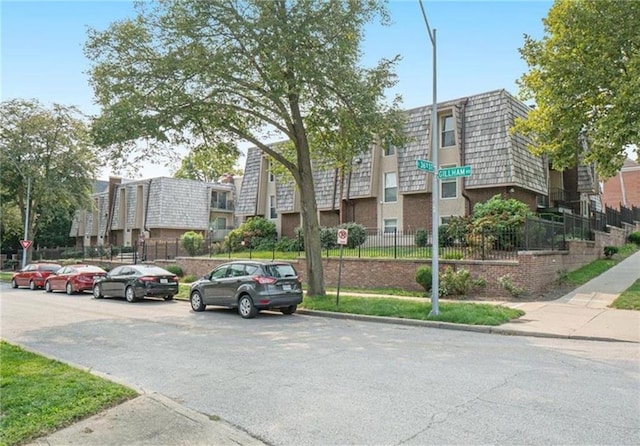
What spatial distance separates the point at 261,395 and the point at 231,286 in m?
8.41

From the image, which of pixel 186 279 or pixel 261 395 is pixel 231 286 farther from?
pixel 186 279

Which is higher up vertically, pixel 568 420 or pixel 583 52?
pixel 583 52

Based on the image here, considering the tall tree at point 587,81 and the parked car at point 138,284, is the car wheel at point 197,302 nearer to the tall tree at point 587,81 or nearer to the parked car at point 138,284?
the parked car at point 138,284

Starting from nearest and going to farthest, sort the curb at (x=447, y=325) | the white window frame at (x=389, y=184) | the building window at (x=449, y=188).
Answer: the curb at (x=447, y=325)
the building window at (x=449, y=188)
the white window frame at (x=389, y=184)

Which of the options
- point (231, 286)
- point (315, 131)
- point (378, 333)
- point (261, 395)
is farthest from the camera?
point (315, 131)

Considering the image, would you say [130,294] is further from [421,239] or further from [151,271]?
[421,239]

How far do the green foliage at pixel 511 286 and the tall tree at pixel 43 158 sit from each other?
32151mm

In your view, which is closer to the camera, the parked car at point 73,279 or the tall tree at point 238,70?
the tall tree at point 238,70

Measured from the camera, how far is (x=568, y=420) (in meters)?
4.92

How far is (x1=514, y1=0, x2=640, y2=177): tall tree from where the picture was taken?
16.2m

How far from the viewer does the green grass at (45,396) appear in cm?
460

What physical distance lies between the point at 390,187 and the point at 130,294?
1508cm

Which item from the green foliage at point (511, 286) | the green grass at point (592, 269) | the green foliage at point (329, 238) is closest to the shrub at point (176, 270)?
the green foliage at point (329, 238)

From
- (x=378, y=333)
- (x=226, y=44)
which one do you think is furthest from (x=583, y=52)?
(x=378, y=333)
